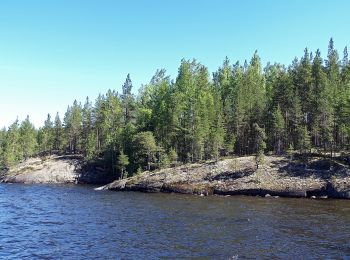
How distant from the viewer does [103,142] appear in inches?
5719

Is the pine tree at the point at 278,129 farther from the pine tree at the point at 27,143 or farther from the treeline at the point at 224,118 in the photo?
the pine tree at the point at 27,143

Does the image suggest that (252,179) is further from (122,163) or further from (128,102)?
(128,102)

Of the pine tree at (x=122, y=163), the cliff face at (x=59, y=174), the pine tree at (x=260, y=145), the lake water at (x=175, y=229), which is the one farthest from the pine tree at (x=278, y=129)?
the cliff face at (x=59, y=174)

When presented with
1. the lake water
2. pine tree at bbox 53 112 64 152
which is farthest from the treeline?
the lake water

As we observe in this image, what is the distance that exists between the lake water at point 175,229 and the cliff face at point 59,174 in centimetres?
5127

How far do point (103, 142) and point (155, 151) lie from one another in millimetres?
46525

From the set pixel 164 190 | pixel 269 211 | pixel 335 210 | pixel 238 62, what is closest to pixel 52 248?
pixel 269 211

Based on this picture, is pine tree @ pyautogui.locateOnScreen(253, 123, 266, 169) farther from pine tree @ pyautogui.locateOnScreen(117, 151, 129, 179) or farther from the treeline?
pine tree @ pyautogui.locateOnScreen(117, 151, 129, 179)

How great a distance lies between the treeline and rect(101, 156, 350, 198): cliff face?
6.47 meters

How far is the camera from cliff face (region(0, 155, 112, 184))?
390 feet

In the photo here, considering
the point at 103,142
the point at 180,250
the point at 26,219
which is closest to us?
the point at 180,250

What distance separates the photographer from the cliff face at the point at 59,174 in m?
119

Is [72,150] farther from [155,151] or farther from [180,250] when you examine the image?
[180,250]

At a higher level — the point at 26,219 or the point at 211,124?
the point at 211,124
